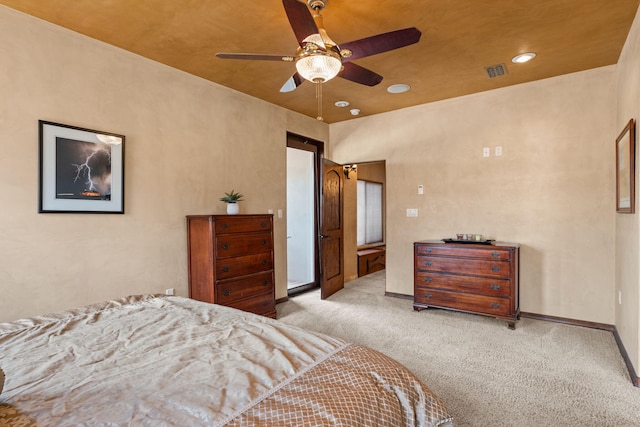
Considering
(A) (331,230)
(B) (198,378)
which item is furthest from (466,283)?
(B) (198,378)

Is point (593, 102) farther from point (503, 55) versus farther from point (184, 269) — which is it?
point (184, 269)

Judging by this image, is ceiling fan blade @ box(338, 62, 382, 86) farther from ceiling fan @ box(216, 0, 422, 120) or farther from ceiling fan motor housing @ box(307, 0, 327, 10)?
ceiling fan motor housing @ box(307, 0, 327, 10)

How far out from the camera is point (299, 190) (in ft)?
18.9

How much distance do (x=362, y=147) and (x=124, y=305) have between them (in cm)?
412

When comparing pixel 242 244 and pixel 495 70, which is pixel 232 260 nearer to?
pixel 242 244

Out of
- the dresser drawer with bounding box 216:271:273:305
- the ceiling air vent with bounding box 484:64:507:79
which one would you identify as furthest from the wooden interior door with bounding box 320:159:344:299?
the ceiling air vent with bounding box 484:64:507:79

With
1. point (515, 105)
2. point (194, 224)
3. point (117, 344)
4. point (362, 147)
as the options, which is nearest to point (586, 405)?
point (117, 344)

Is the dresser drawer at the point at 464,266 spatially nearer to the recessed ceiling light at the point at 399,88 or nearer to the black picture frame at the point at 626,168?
the black picture frame at the point at 626,168

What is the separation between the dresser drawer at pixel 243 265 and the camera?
3.28m

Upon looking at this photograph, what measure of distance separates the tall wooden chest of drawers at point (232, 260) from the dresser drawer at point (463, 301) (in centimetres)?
183

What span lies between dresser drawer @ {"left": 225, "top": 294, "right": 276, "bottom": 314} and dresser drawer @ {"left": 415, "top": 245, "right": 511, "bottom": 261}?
1893 mm

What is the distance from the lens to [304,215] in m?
5.71

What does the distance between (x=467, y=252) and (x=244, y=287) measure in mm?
2503

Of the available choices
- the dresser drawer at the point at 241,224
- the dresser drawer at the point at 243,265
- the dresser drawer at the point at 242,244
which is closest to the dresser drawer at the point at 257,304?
the dresser drawer at the point at 243,265
